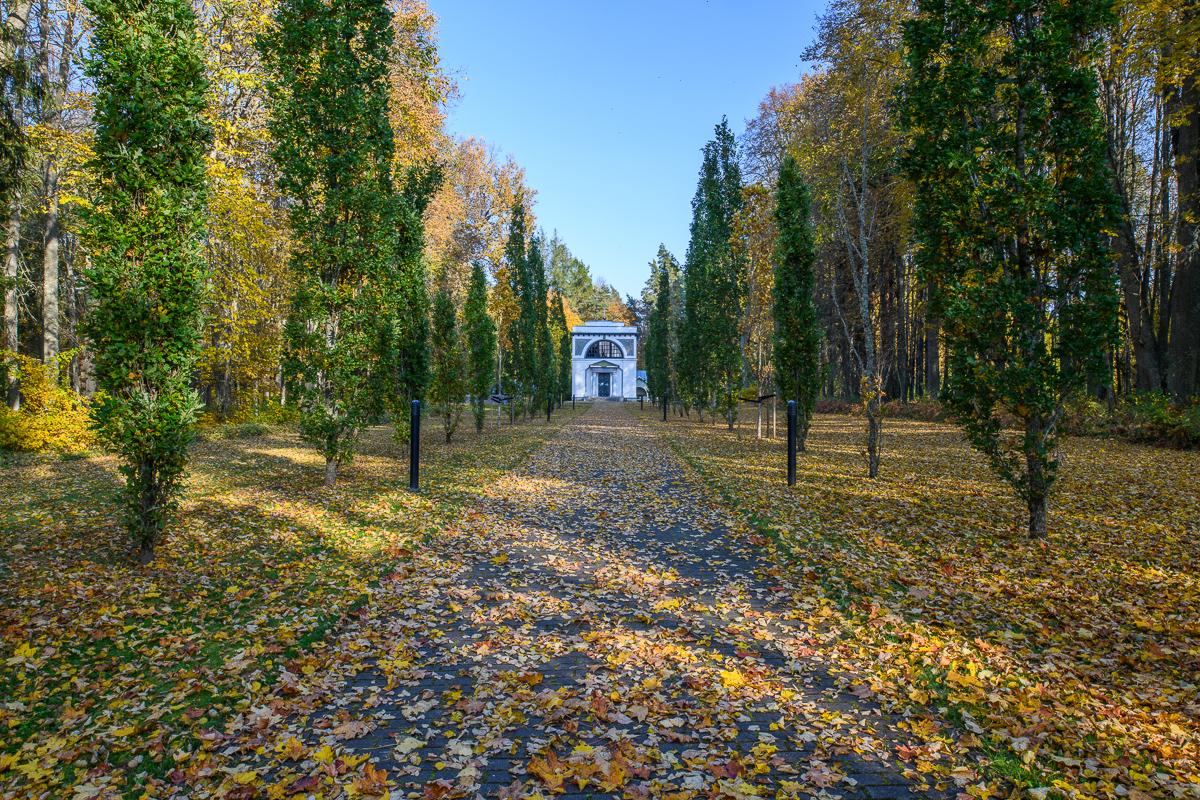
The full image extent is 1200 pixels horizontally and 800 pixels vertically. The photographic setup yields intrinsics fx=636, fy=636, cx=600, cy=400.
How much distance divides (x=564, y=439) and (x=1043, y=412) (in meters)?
14.7

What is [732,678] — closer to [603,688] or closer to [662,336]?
[603,688]

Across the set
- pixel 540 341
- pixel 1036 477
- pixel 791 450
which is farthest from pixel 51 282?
pixel 540 341

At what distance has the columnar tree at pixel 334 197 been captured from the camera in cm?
965

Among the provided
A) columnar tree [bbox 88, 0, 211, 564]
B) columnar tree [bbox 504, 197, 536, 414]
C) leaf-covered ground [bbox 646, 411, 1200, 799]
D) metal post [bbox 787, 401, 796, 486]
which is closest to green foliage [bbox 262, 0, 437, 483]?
columnar tree [bbox 88, 0, 211, 564]

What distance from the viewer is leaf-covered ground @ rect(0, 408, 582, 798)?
3072 millimetres

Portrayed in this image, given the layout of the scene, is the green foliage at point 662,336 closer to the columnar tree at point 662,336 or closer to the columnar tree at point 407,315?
the columnar tree at point 662,336

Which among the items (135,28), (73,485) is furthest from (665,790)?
(73,485)

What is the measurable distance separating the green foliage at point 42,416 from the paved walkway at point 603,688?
11.2 metres

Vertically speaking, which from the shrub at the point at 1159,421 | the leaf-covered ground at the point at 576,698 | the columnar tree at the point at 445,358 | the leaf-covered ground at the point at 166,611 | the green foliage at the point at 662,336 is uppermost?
the green foliage at the point at 662,336

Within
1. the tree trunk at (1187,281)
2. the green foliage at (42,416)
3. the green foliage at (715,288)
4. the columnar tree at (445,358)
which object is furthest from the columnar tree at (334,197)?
the tree trunk at (1187,281)

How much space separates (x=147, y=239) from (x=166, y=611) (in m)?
3.16

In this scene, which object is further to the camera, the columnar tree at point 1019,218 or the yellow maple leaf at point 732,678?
the columnar tree at point 1019,218

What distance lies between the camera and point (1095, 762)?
296 centimetres

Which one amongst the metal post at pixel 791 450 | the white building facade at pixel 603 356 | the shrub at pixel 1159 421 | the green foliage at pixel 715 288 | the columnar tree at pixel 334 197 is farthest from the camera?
the white building facade at pixel 603 356
